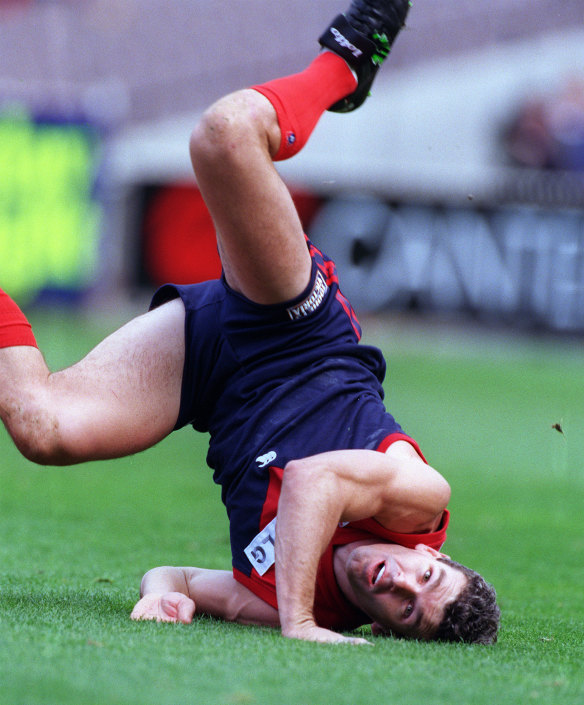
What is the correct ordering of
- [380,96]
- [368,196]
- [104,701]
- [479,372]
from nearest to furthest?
[104,701] → [479,372] → [368,196] → [380,96]

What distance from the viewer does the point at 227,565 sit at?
16.9 ft

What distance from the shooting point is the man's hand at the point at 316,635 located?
3229 millimetres

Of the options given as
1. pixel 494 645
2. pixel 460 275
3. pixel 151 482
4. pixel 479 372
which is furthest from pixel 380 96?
pixel 494 645

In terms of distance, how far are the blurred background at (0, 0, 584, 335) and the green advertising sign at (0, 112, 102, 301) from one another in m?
0.03

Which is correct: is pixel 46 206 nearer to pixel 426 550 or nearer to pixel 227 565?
pixel 227 565

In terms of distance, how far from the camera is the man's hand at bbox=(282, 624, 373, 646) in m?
3.23

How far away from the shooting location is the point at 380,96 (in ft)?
74.8

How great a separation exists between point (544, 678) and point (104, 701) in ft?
4.02

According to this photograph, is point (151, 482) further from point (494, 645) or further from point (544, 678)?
point (544, 678)

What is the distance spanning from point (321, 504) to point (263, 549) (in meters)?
0.47

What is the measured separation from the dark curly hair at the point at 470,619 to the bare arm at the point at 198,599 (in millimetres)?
557

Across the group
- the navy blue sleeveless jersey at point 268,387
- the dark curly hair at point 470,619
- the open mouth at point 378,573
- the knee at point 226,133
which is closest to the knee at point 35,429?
the navy blue sleeveless jersey at point 268,387

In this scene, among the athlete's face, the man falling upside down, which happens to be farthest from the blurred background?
the athlete's face

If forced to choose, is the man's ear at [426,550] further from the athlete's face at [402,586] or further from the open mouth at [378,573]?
the open mouth at [378,573]
